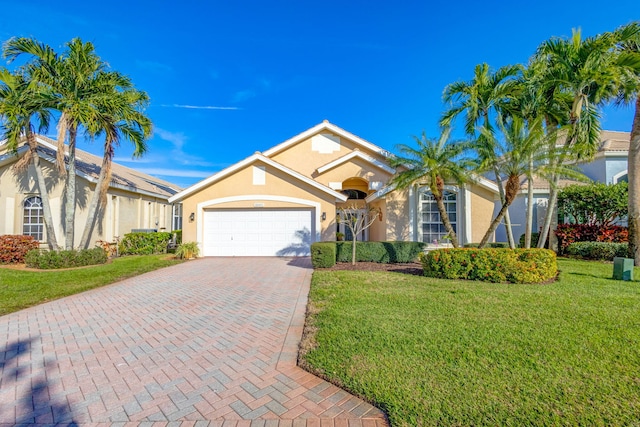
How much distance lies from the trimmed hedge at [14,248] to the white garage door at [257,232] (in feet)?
23.8

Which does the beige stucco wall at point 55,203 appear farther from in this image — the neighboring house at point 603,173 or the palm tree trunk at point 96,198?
the neighboring house at point 603,173

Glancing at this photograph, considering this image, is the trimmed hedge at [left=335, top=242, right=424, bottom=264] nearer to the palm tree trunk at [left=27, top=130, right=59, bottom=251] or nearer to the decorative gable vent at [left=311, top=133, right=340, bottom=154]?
the decorative gable vent at [left=311, top=133, right=340, bottom=154]

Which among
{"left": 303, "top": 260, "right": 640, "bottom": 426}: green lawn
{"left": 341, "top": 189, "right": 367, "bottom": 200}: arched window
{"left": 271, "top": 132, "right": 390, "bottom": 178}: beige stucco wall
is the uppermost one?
{"left": 271, "top": 132, "right": 390, "bottom": 178}: beige stucco wall

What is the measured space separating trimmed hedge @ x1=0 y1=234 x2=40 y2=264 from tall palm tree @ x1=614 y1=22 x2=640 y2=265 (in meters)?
24.4

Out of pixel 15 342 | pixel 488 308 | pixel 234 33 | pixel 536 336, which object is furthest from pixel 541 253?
pixel 234 33

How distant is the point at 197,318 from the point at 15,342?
274cm

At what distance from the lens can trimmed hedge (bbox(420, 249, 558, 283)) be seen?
8.75 m

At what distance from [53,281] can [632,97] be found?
21752 mm

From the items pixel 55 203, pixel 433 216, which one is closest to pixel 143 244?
pixel 55 203

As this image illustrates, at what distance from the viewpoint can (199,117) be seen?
23422 mm

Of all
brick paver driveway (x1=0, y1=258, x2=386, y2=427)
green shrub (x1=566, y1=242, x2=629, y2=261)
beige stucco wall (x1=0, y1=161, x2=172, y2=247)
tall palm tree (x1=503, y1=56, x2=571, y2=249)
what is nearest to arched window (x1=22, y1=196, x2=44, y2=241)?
beige stucco wall (x1=0, y1=161, x2=172, y2=247)

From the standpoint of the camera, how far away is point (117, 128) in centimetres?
1344

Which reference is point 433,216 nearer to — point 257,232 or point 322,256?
point 322,256

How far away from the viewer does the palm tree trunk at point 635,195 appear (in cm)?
1100
